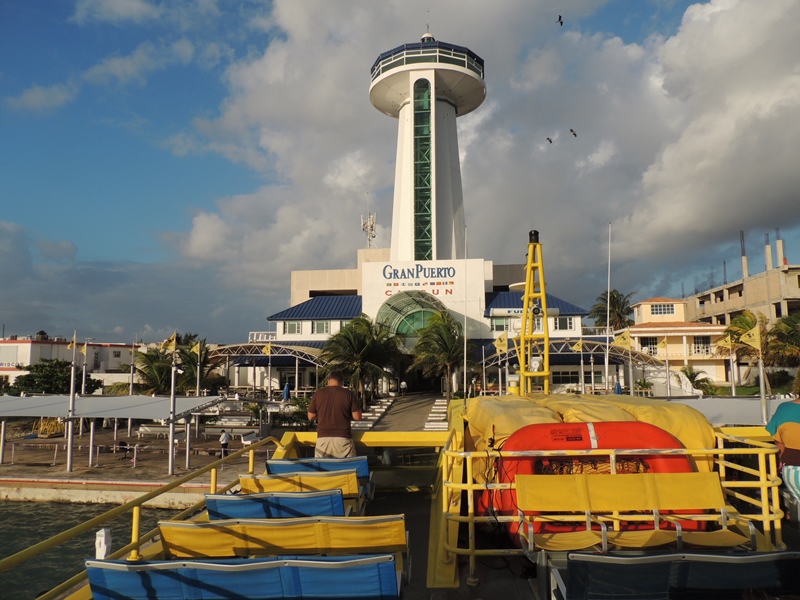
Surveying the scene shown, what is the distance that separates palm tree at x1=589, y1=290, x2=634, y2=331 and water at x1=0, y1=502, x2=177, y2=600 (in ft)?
210

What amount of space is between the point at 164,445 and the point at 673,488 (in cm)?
2661

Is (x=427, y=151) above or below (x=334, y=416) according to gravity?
above

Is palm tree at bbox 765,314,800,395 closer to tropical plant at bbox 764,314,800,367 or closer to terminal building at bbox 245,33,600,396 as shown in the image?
tropical plant at bbox 764,314,800,367

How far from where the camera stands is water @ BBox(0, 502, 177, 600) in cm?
1345

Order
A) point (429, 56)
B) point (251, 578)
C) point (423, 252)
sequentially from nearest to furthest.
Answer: point (251, 578), point (423, 252), point (429, 56)

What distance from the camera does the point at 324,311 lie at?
49.9 meters

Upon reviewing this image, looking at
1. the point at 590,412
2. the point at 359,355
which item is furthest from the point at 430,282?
the point at 590,412

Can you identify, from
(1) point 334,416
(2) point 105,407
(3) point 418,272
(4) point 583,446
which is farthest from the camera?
(3) point 418,272

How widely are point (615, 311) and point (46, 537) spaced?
69.3 metres

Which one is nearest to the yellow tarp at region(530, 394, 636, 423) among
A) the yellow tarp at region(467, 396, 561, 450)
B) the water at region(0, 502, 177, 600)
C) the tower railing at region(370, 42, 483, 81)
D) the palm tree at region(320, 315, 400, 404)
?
the yellow tarp at region(467, 396, 561, 450)

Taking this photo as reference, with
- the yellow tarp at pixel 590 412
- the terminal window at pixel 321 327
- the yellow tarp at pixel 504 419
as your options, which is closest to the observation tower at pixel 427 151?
the terminal window at pixel 321 327

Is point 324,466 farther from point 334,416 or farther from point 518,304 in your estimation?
point 518,304

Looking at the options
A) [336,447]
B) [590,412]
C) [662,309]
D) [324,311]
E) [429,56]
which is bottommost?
[336,447]

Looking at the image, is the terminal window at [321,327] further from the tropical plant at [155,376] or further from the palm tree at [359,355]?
the tropical plant at [155,376]
